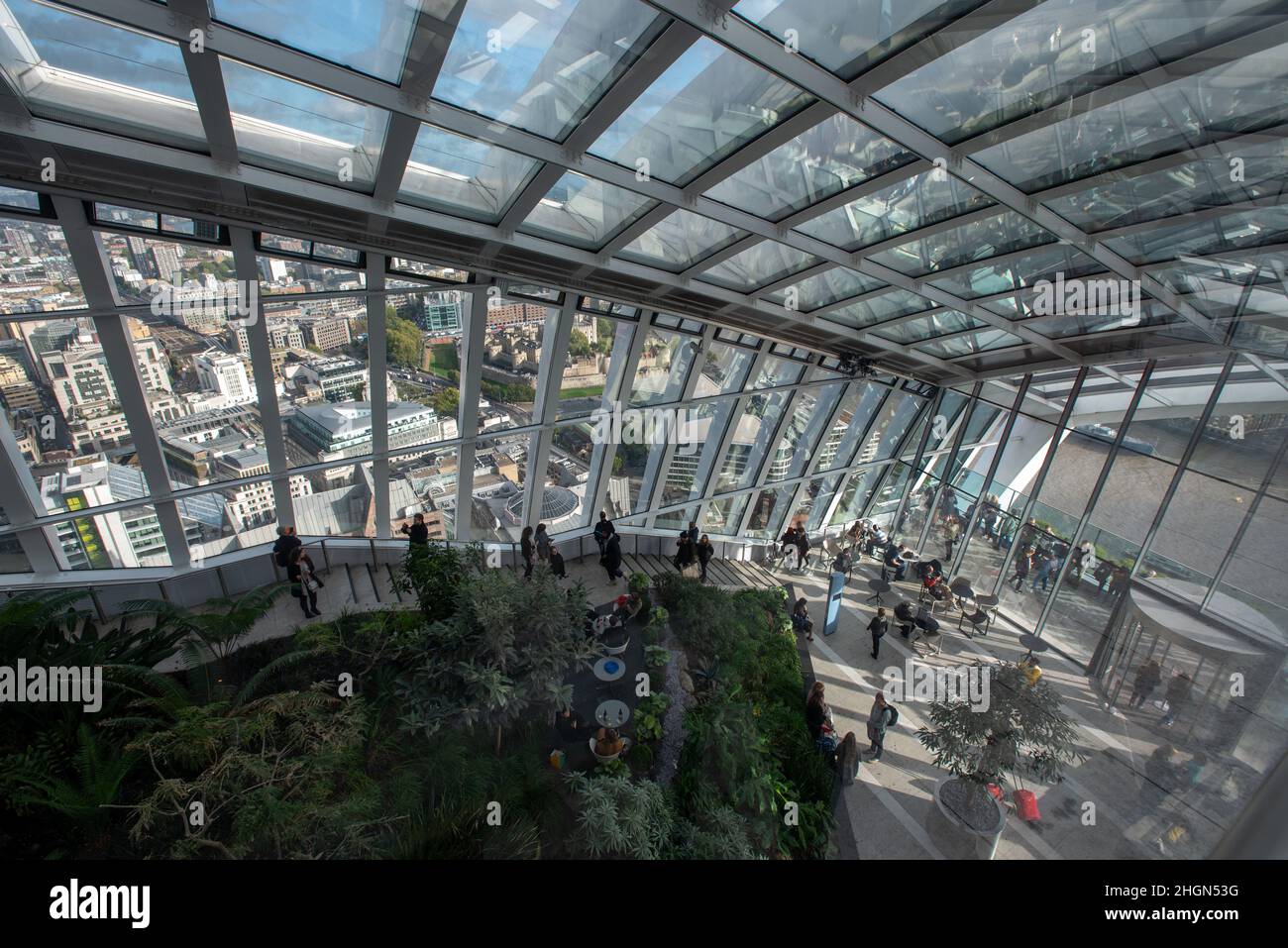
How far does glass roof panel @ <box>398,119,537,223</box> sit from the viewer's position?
7.50m

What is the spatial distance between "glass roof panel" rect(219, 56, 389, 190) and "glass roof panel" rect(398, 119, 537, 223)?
557mm

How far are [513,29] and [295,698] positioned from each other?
7434 millimetres

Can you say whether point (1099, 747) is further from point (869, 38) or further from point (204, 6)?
point (204, 6)

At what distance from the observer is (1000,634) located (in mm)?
13375

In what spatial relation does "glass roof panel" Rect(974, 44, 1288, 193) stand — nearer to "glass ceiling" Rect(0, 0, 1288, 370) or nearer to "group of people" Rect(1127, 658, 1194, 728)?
"glass ceiling" Rect(0, 0, 1288, 370)

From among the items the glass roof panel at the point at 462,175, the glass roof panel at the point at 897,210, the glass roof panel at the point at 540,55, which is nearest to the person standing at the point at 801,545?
the glass roof panel at the point at 897,210

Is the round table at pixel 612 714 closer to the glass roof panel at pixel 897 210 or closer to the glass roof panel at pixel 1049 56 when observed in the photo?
the glass roof panel at pixel 897 210

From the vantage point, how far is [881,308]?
13.2 m

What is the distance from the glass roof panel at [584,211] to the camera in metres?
8.60

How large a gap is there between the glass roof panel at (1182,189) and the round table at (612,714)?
8.37 metres

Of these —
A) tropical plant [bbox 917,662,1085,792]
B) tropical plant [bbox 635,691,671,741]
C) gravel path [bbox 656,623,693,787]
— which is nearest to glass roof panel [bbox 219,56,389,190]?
tropical plant [bbox 635,691,671,741]

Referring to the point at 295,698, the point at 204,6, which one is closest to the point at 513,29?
the point at 204,6

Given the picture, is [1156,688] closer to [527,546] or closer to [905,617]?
[905,617]
